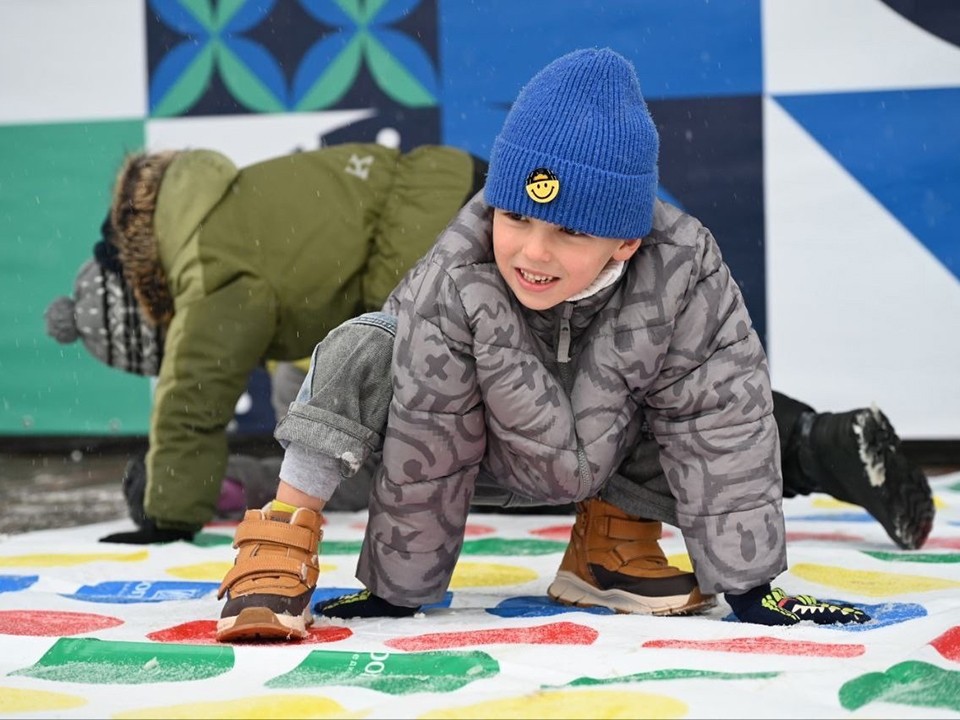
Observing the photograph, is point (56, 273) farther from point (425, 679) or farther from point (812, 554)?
point (425, 679)

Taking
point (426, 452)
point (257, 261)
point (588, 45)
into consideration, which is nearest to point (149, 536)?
point (257, 261)

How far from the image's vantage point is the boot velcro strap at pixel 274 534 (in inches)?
54.1

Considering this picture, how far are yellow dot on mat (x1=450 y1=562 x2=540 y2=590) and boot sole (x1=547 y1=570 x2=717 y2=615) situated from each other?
0.13 meters

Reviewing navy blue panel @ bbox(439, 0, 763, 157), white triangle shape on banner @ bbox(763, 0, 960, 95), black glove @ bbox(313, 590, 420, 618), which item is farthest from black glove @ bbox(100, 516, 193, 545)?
white triangle shape on banner @ bbox(763, 0, 960, 95)

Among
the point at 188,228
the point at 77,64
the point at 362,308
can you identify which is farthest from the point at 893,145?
the point at 77,64

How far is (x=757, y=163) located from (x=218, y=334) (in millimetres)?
1228

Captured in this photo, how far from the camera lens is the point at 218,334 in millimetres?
2139

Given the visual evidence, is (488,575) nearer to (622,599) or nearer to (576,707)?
(622,599)

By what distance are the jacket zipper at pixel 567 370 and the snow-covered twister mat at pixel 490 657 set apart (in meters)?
0.14

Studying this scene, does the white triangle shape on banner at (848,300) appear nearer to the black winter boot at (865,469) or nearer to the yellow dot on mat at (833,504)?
the yellow dot on mat at (833,504)

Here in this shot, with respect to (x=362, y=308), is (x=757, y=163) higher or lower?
higher

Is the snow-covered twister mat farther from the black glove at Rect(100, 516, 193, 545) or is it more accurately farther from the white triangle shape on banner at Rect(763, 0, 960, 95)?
the white triangle shape on banner at Rect(763, 0, 960, 95)

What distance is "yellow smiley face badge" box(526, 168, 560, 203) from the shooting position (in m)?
1.33

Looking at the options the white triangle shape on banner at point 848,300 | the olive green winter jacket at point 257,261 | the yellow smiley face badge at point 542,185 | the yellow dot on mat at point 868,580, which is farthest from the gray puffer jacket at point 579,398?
the white triangle shape on banner at point 848,300
